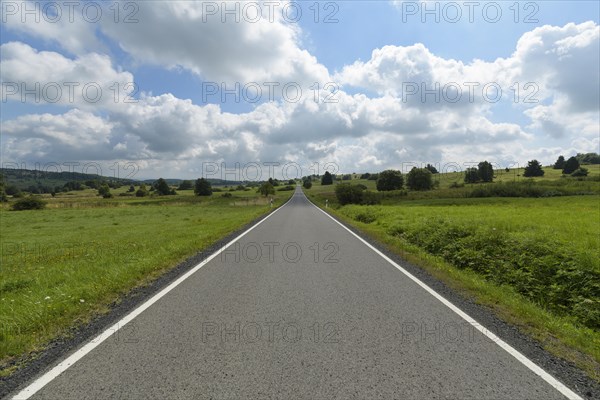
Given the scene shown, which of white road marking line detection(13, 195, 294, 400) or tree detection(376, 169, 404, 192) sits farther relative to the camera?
tree detection(376, 169, 404, 192)

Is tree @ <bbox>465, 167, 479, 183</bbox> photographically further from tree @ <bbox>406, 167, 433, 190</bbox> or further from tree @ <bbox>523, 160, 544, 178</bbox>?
tree @ <bbox>523, 160, 544, 178</bbox>

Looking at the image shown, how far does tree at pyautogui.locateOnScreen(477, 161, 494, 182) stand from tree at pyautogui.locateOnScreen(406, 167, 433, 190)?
16.3 metres

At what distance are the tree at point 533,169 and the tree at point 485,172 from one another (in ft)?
69.5

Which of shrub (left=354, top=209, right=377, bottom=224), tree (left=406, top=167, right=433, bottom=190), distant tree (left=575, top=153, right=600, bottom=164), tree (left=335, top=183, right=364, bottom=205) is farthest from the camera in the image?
distant tree (left=575, top=153, right=600, bottom=164)

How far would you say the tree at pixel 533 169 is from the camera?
115231 mm

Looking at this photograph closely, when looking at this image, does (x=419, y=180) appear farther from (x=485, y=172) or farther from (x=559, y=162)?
(x=559, y=162)

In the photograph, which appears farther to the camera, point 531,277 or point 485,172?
point 485,172

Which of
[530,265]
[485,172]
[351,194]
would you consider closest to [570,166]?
[485,172]

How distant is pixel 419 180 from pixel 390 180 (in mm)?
8289

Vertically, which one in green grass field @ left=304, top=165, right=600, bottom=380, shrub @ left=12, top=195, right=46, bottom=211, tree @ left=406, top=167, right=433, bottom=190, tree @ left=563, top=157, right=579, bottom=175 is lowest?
shrub @ left=12, top=195, right=46, bottom=211

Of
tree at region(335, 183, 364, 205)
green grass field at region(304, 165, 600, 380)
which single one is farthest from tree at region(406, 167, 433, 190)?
green grass field at region(304, 165, 600, 380)

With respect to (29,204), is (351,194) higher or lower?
higher

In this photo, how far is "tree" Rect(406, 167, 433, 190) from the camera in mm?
100438

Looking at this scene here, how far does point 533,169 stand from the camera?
380 ft
